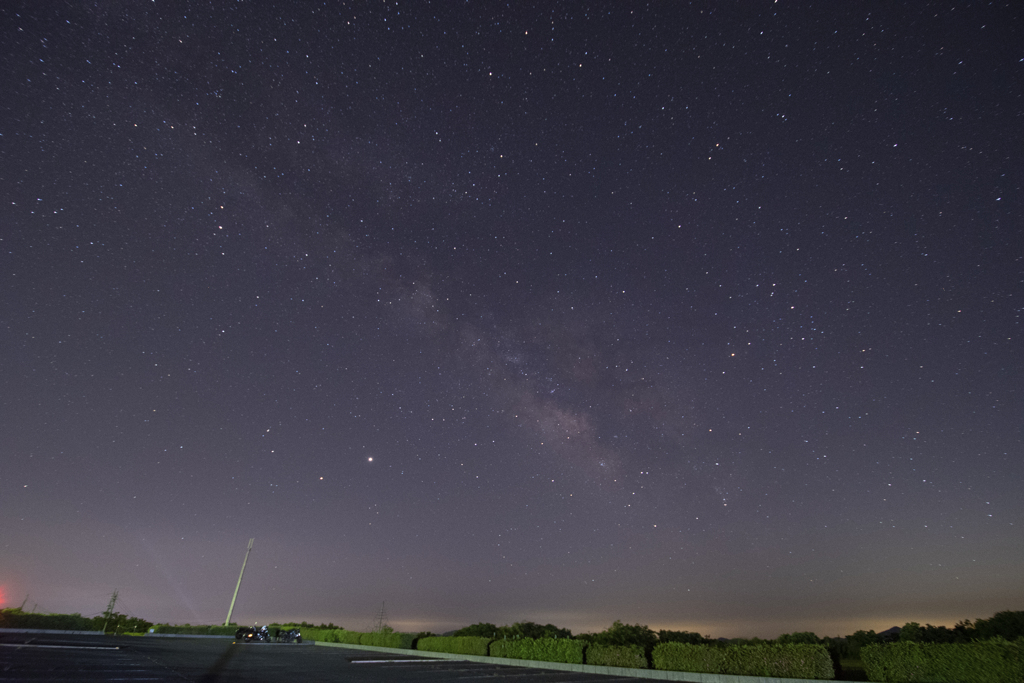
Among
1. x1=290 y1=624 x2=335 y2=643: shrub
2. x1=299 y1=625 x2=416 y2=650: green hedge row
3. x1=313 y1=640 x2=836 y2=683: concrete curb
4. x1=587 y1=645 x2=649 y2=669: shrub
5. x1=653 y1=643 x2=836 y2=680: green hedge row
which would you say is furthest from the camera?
x1=290 y1=624 x2=335 y2=643: shrub

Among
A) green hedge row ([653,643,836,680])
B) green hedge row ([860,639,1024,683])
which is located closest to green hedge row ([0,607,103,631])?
green hedge row ([653,643,836,680])

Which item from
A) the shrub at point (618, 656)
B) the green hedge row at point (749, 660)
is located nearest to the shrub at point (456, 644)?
the shrub at point (618, 656)

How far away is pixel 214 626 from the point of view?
55.6m

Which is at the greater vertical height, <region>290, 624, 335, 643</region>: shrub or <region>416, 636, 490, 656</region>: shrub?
<region>290, 624, 335, 643</region>: shrub

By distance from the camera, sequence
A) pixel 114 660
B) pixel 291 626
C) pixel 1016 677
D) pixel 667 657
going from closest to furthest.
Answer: pixel 1016 677 → pixel 114 660 → pixel 667 657 → pixel 291 626

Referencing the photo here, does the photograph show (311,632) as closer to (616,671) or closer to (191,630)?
(191,630)

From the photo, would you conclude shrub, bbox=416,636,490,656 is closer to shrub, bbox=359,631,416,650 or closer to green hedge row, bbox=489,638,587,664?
green hedge row, bbox=489,638,587,664

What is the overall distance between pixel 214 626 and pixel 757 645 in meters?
58.3

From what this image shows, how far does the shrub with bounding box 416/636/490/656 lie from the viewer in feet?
93.8

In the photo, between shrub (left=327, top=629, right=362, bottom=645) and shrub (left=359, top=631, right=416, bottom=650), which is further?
shrub (left=327, top=629, right=362, bottom=645)

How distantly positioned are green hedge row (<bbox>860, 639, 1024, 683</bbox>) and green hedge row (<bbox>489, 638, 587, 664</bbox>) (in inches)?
456

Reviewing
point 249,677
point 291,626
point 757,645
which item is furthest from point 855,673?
point 291,626

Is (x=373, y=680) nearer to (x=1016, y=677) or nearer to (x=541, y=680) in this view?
(x=541, y=680)

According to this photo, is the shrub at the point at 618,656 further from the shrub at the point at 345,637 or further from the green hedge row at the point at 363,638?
the shrub at the point at 345,637
